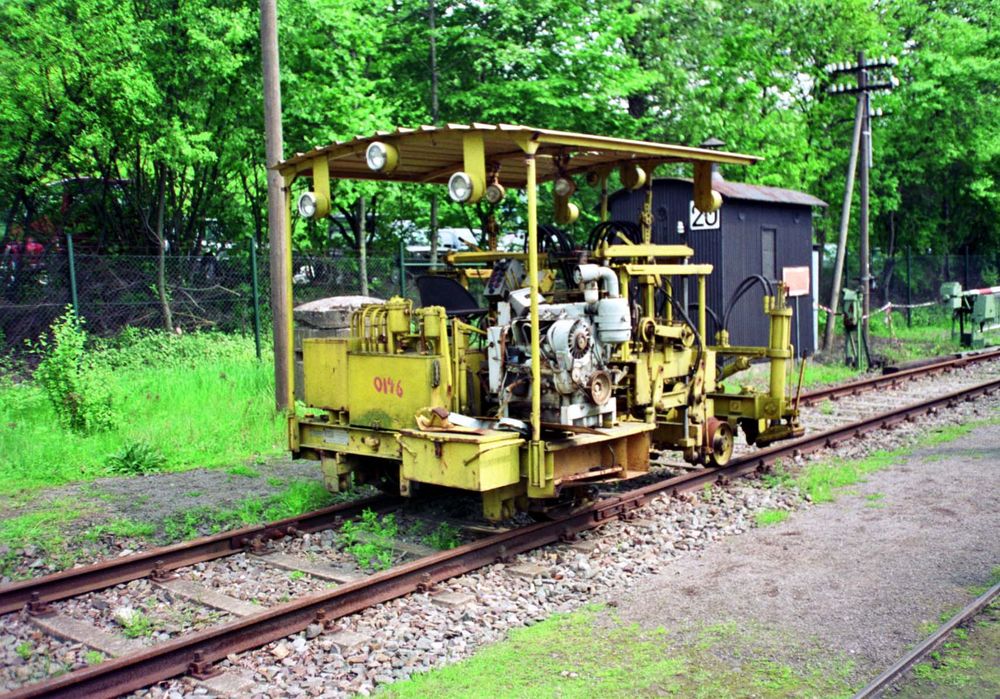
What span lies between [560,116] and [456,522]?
11.4 m

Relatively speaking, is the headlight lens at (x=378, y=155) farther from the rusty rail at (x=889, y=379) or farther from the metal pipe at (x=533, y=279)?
the rusty rail at (x=889, y=379)

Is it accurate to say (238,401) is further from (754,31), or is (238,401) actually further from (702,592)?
(754,31)

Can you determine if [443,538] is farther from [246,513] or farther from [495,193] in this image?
[495,193]

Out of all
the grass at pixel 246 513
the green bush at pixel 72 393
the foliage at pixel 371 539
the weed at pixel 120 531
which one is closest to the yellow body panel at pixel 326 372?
the grass at pixel 246 513

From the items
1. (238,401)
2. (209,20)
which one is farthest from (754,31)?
(238,401)

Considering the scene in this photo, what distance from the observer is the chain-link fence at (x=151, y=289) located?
47.1ft

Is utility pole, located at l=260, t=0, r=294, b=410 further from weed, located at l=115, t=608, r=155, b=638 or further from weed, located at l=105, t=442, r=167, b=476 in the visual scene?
weed, located at l=115, t=608, r=155, b=638

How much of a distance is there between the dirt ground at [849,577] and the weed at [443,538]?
1.60m


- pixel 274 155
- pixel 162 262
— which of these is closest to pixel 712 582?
pixel 274 155

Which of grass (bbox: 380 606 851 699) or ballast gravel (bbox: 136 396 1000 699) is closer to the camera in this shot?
grass (bbox: 380 606 851 699)

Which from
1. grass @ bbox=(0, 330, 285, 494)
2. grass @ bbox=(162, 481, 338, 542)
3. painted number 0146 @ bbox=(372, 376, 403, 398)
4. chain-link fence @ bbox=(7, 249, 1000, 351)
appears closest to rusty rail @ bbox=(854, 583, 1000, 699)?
painted number 0146 @ bbox=(372, 376, 403, 398)

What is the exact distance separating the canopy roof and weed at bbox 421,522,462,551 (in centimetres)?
304

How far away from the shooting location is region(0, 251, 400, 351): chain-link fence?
1436 centimetres

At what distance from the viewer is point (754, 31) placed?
2150 centimetres
